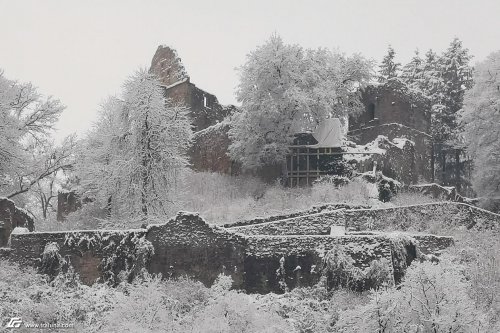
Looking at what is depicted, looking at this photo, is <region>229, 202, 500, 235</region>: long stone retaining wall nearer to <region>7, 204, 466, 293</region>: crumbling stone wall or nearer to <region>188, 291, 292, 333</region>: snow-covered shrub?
<region>7, 204, 466, 293</region>: crumbling stone wall

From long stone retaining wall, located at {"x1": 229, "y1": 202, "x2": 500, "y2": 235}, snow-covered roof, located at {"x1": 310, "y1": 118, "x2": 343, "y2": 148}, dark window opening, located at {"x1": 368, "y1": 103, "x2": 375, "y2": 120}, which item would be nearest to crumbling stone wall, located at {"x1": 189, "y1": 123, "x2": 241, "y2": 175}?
snow-covered roof, located at {"x1": 310, "y1": 118, "x2": 343, "y2": 148}

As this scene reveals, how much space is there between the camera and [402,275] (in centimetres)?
1805

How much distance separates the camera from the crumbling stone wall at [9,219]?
25.0 metres

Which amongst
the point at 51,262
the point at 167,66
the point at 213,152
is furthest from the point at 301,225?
the point at 167,66

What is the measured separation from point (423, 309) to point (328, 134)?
17.0 meters

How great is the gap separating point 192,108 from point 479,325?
23.3 m

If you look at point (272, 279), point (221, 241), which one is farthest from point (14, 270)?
point (272, 279)

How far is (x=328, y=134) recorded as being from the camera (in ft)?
102

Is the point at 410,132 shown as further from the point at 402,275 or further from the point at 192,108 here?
the point at 402,275

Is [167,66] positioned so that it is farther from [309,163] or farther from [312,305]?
[312,305]

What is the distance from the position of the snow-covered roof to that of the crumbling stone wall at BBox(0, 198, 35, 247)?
12883 mm

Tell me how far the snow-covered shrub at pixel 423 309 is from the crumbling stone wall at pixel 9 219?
14553 mm

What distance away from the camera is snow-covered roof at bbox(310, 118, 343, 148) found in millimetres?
30562

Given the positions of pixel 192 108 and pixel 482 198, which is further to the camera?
pixel 192 108
